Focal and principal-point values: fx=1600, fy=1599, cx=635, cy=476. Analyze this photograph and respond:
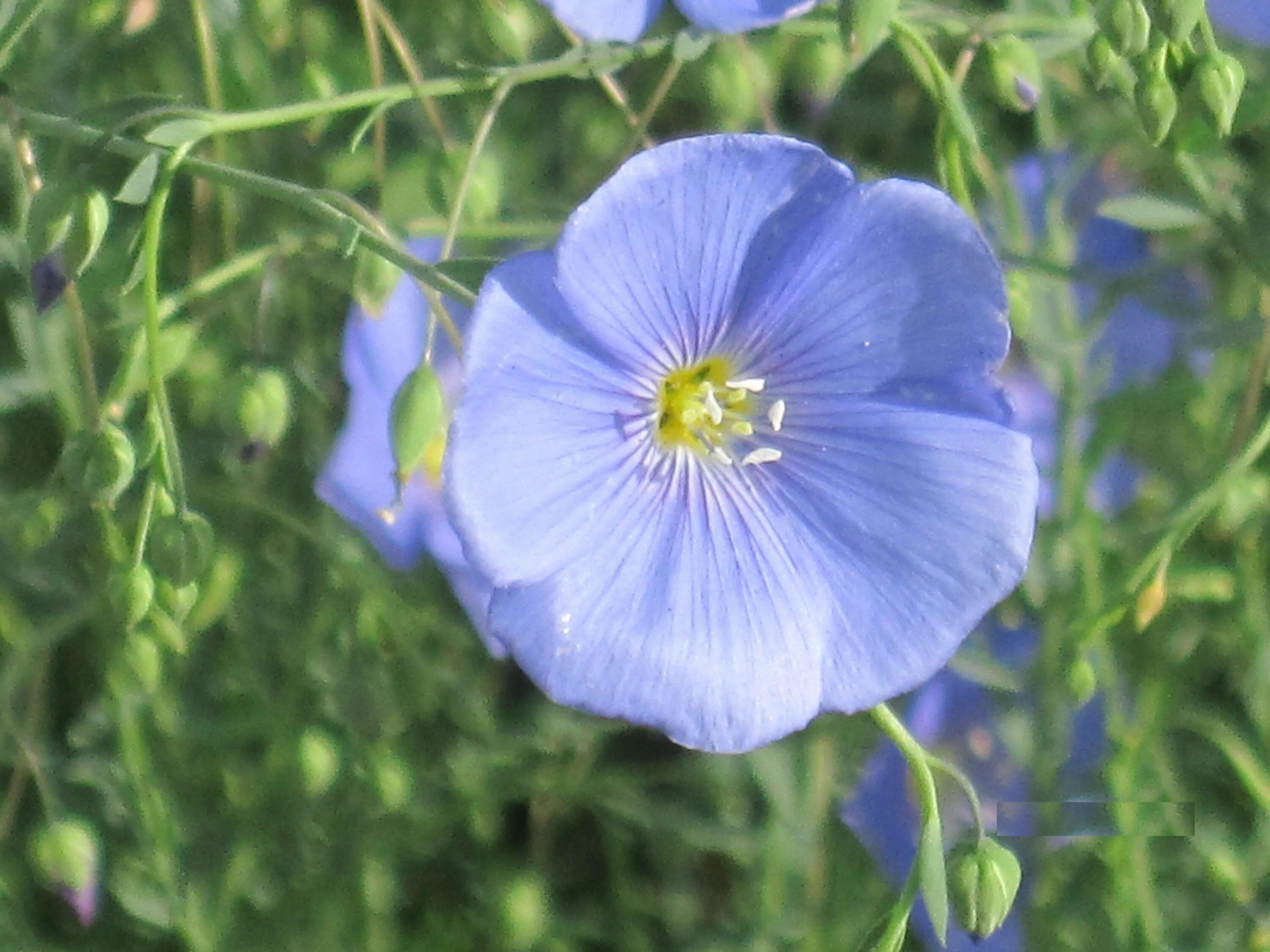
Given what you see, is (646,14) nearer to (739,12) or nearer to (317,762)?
(739,12)

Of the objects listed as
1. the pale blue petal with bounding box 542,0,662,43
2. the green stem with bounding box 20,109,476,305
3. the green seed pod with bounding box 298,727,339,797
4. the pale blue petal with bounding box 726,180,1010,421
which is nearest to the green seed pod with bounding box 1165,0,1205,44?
the pale blue petal with bounding box 726,180,1010,421

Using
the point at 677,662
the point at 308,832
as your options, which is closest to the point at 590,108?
the point at 308,832

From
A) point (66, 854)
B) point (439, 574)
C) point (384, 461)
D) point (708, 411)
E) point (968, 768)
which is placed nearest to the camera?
point (708, 411)

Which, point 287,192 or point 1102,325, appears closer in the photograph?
point 287,192

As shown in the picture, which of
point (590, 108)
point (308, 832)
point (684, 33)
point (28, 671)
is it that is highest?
point (684, 33)

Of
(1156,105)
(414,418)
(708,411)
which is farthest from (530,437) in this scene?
(1156,105)

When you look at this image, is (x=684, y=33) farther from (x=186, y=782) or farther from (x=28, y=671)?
(x=186, y=782)
